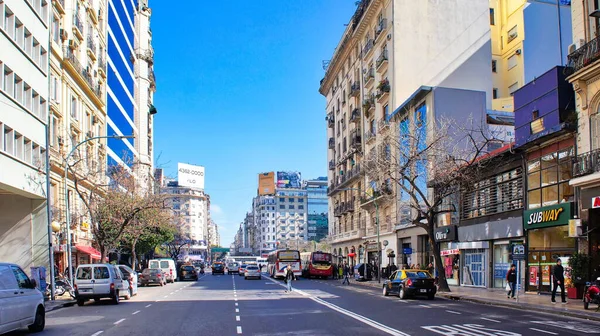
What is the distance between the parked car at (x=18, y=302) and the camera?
43.6 ft

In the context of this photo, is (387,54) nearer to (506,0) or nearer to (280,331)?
(506,0)

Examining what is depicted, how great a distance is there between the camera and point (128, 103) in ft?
230

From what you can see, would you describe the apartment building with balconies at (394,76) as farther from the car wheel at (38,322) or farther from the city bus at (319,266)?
the car wheel at (38,322)

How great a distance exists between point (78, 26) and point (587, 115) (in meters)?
35.1

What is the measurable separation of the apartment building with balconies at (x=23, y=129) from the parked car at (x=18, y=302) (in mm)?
13196

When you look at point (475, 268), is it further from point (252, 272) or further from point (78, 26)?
point (78, 26)

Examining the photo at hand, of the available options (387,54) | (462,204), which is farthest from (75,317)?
(387,54)

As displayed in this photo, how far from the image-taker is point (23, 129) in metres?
29.4

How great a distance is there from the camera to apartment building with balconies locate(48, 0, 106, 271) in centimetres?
3841

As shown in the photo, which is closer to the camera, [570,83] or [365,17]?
[570,83]

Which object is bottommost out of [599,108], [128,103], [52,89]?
[599,108]

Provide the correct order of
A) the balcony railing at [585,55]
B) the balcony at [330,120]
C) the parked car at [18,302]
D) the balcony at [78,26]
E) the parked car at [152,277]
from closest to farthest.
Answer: the parked car at [18,302]
the balcony railing at [585,55]
the balcony at [78,26]
the parked car at [152,277]
the balcony at [330,120]

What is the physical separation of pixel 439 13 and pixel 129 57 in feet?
126

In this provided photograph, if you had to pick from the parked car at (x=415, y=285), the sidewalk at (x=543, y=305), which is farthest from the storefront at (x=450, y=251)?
the parked car at (x=415, y=285)
